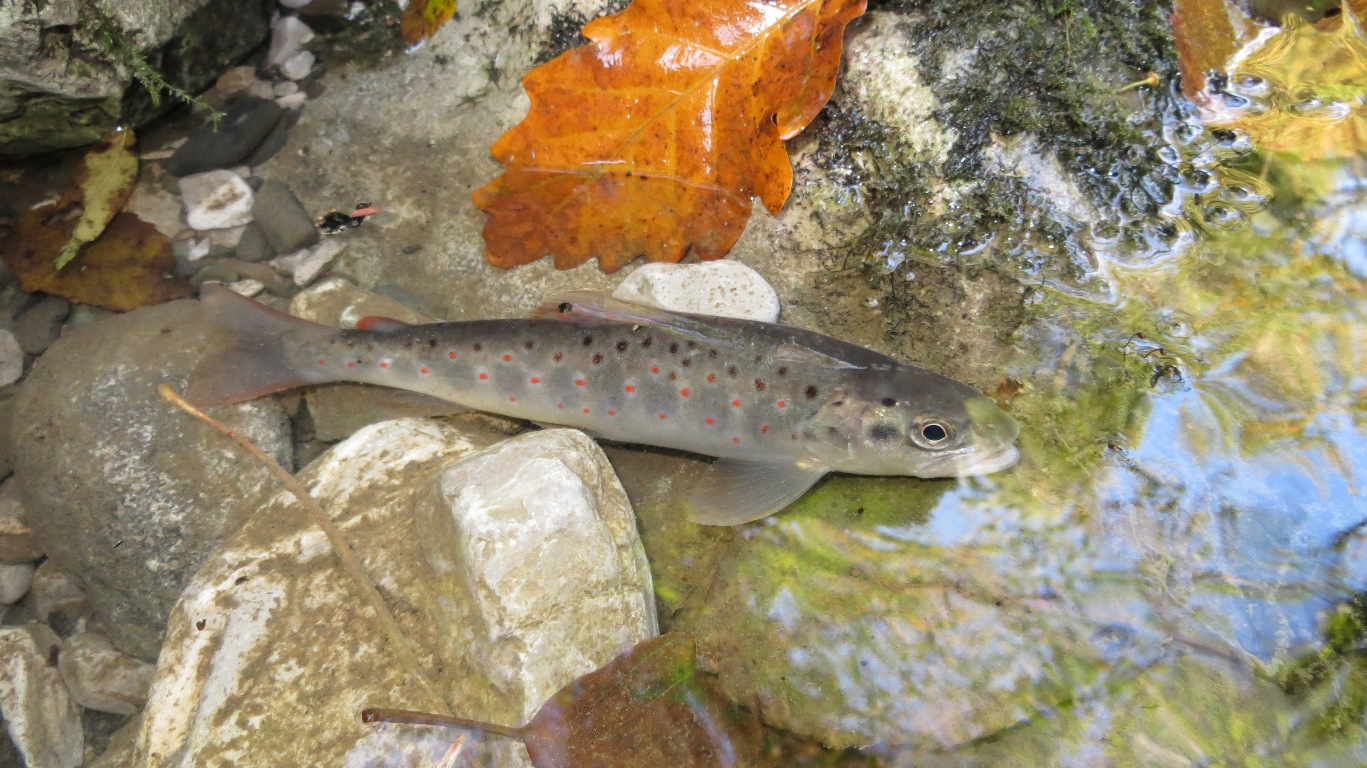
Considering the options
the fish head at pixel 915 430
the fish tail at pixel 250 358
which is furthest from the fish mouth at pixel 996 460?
the fish tail at pixel 250 358

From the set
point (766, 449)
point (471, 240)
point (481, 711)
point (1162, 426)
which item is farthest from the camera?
point (471, 240)

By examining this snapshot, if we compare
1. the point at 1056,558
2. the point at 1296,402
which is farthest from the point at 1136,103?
the point at 1056,558

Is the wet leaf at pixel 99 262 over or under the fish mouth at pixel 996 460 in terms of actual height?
over

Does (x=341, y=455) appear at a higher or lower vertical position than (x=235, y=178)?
lower

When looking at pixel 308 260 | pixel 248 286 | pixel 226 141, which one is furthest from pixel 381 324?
pixel 226 141

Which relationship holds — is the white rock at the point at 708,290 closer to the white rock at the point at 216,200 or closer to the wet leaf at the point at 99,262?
the white rock at the point at 216,200

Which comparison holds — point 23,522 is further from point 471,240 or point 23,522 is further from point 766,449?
point 766,449

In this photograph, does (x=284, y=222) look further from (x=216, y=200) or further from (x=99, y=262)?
(x=99, y=262)

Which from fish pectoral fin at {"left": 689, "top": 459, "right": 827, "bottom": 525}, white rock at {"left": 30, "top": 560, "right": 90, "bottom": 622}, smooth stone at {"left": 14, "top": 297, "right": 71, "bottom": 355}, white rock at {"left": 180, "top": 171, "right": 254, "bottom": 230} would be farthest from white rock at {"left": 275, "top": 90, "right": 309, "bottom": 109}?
fish pectoral fin at {"left": 689, "top": 459, "right": 827, "bottom": 525}
